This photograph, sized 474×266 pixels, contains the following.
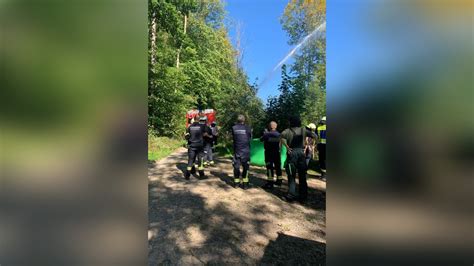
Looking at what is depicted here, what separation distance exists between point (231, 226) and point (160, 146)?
1110 centimetres

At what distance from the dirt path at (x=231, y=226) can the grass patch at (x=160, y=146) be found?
5.48 m

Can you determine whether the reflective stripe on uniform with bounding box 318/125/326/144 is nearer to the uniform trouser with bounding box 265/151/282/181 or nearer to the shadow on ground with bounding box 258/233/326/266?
the uniform trouser with bounding box 265/151/282/181

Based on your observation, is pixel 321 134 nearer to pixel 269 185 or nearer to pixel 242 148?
pixel 269 185

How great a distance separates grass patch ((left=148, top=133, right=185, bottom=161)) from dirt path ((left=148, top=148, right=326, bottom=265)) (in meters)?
5.48

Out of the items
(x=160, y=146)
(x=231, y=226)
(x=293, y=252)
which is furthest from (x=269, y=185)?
(x=160, y=146)

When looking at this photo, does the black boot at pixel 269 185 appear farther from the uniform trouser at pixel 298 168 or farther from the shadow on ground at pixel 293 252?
the shadow on ground at pixel 293 252

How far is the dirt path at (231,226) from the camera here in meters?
3.84

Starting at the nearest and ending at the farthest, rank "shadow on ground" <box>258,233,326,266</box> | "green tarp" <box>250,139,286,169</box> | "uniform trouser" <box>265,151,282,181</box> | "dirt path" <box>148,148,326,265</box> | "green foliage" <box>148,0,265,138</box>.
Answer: "shadow on ground" <box>258,233,326,266</box>
"dirt path" <box>148,148,326,265</box>
"uniform trouser" <box>265,151,282,181</box>
"green tarp" <box>250,139,286,169</box>
"green foliage" <box>148,0,265,138</box>

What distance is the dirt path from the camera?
12.6 feet

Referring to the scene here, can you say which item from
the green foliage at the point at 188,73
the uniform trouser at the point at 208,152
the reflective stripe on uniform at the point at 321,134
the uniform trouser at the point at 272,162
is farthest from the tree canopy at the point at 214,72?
the uniform trouser at the point at 208,152

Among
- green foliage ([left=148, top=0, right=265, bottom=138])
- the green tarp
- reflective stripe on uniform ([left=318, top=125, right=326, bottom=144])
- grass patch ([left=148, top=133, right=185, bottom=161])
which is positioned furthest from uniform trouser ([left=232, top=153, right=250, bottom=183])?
green foliage ([left=148, top=0, right=265, bottom=138])

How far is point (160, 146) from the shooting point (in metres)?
15.3
